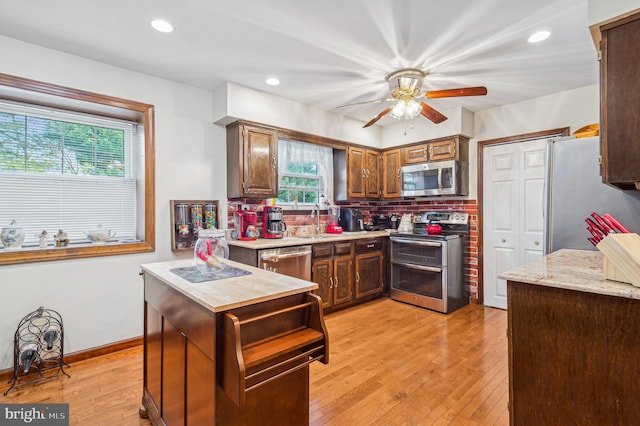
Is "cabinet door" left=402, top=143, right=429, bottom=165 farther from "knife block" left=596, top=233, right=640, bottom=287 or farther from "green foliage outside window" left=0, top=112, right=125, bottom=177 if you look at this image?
"green foliage outside window" left=0, top=112, right=125, bottom=177

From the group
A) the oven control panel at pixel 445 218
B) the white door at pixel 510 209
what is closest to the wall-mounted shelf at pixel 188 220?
the oven control panel at pixel 445 218

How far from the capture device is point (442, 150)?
13.7ft

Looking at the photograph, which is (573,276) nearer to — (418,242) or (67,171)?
(418,242)

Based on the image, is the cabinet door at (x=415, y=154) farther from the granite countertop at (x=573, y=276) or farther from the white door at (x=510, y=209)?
the granite countertop at (x=573, y=276)

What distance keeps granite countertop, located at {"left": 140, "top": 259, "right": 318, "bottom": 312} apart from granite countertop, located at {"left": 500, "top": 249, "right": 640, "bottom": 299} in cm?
93

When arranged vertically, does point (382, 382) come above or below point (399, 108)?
below

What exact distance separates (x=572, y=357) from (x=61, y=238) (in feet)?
11.5

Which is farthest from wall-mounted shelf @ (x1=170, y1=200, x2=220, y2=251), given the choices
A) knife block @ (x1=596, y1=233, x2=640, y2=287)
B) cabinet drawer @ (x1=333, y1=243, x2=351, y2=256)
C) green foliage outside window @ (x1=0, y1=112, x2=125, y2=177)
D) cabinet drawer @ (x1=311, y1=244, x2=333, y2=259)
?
knife block @ (x1=596, y1=233, x2=640, y2=287)

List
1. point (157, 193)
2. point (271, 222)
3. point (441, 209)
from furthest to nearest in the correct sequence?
point (441, 209) < point (271, 222) < point (157, 193)

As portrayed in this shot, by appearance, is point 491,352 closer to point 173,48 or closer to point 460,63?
point 460,63

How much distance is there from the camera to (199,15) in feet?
7.02

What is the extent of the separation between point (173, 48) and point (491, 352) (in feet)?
12.3

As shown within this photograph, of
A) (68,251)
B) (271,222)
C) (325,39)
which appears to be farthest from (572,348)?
(68,251)

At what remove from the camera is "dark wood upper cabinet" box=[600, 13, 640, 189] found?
55.0 inches
